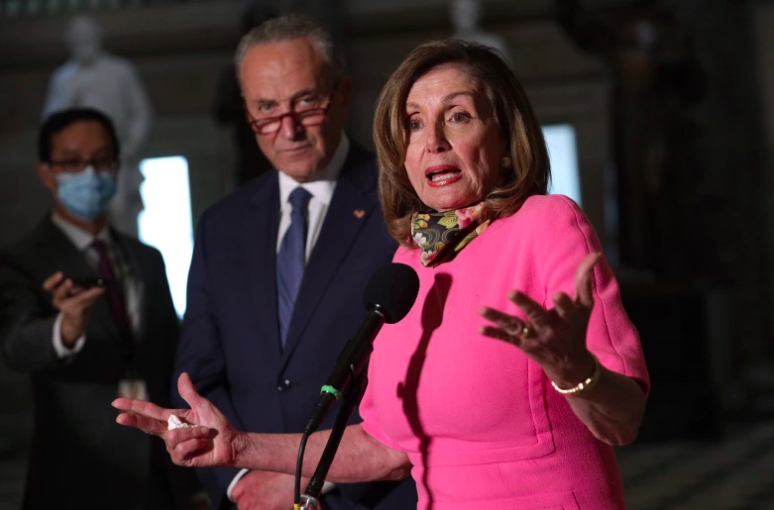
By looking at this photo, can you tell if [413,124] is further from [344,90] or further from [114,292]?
[114,292]

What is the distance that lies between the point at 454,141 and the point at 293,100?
0.89 m

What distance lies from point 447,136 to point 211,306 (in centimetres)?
107

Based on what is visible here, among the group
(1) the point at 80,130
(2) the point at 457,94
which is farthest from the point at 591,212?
(2) the point at 457,94

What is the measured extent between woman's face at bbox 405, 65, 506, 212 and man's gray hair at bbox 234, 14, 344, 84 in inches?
34.0

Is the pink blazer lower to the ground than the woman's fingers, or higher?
lower

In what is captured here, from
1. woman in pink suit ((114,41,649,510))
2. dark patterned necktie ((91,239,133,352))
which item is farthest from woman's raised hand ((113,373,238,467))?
dark patterned necktie ((91,239,133,352))

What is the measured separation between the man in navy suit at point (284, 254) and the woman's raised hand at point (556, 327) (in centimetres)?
112

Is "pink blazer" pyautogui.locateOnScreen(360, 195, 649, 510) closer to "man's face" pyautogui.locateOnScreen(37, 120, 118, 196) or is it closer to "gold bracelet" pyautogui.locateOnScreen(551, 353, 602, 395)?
"gold bracelet" pyautogui.locateOnScreen(551, 353, 602, 395)

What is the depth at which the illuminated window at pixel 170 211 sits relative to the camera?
1335cm

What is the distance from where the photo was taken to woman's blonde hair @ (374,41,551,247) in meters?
2.10

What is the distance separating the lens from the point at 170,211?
1377 centimetres

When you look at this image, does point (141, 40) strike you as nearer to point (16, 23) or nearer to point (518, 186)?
point (16, 23)

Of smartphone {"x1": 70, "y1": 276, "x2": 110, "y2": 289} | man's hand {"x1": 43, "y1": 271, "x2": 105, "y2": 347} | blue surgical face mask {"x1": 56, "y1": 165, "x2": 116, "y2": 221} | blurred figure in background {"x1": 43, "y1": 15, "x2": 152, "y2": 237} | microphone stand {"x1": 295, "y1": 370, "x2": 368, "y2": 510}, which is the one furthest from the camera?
blurred figure in background {"x1": 43, "y1": 15, "x2": 152, "y2": 237}

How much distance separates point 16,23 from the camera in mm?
13641
